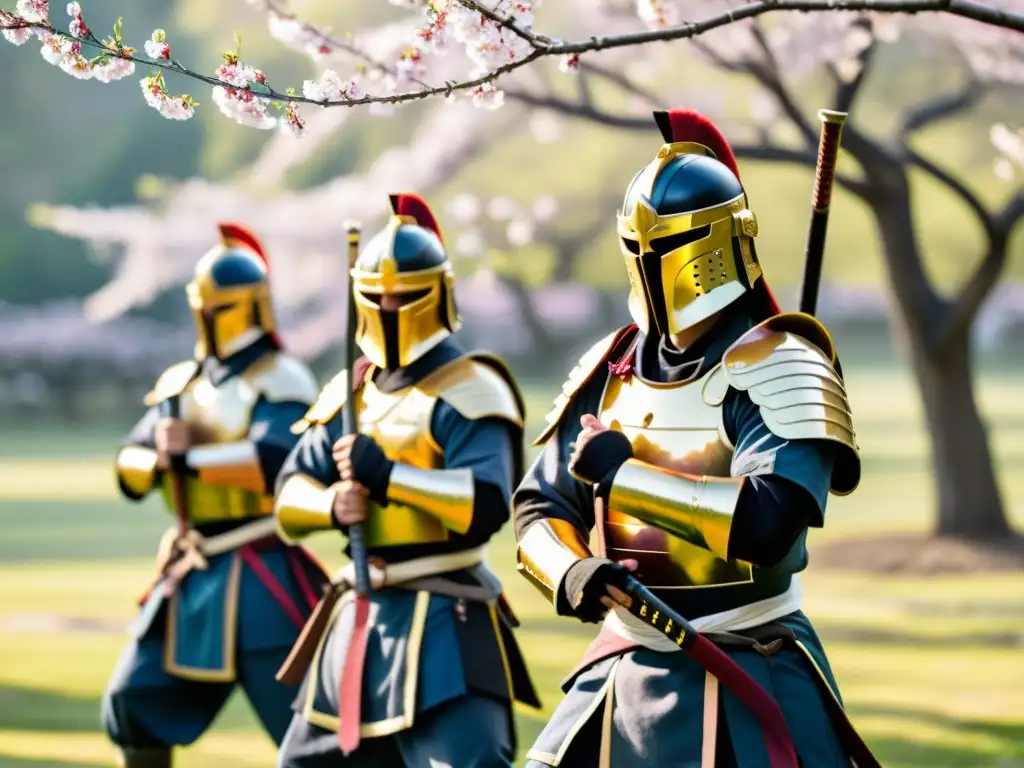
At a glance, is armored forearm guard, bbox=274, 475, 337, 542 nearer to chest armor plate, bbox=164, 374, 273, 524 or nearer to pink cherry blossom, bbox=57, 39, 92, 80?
chest armor plate, bbox=164, 374, 273, 524

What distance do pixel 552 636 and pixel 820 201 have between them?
6.91 meters

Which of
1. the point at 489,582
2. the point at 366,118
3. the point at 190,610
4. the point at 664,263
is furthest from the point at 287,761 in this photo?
the point at 366,118

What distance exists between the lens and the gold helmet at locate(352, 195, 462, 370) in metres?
5.29

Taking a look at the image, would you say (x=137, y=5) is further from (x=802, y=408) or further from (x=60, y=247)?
(x=802, y=408)

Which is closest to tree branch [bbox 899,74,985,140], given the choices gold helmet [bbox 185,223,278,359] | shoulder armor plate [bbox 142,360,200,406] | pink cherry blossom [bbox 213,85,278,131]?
gold helmet [bbox 185,223,278,359]

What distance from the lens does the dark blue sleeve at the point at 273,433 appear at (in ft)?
20.4

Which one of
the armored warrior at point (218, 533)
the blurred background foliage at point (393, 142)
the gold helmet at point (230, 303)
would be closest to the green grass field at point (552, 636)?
the armored warrior at point (218, 533)

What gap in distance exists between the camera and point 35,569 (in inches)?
553

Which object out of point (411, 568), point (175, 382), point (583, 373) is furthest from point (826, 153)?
point (175, 382)

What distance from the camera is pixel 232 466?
6.23 m

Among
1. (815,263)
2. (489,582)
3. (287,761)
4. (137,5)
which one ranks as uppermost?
(137,5)

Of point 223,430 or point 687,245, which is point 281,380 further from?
point 687,245

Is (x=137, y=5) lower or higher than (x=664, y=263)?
higher

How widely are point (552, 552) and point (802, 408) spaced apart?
25.6 inches
